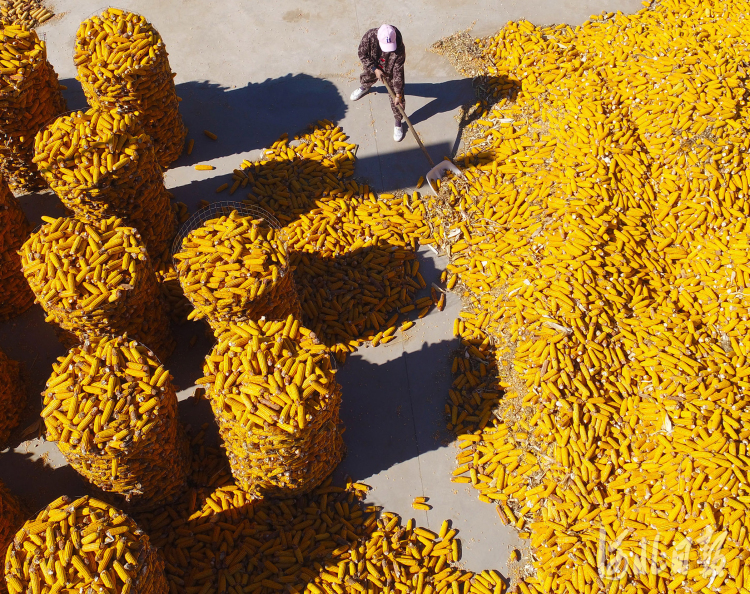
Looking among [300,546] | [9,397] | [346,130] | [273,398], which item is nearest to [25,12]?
[346,130]

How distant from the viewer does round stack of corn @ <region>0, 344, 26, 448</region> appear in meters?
6.67

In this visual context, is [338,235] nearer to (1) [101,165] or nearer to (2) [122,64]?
(1) [101,165]

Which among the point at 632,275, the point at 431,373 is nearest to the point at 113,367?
the point at 431,373

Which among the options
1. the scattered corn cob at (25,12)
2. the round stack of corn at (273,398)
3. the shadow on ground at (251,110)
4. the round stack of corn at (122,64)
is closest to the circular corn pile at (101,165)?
the round stack of corn at (122,64)

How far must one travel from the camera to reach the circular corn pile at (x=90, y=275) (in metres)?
6.03

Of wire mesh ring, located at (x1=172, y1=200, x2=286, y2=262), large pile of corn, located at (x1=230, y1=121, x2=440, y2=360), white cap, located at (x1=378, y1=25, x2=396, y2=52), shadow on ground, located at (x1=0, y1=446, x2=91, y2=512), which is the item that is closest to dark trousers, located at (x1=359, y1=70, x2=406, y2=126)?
white cap, located at (x1=378, y1=25, x2=396, y2=52)

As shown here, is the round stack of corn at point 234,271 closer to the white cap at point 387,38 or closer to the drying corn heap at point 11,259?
the drying corn heap at point 11,259

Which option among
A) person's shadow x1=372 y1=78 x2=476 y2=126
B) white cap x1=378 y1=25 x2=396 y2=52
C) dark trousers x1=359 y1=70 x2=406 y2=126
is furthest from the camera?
person's shadow x1=372 y1=78 x2=476 y2=126

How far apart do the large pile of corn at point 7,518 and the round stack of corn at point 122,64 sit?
461cm

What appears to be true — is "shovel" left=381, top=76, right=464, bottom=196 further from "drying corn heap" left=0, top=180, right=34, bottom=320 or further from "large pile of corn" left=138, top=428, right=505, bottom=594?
"drying corn heap" left=0, top=180, right=34, bottom=320

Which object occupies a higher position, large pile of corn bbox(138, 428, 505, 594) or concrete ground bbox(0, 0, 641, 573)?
concrete ground bbox(0, 0, 641, 573)

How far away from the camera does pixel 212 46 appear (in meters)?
10.4

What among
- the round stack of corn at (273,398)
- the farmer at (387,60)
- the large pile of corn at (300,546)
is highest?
the farmer at (387,60)

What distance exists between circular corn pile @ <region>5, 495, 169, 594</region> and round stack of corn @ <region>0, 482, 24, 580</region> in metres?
0.81
